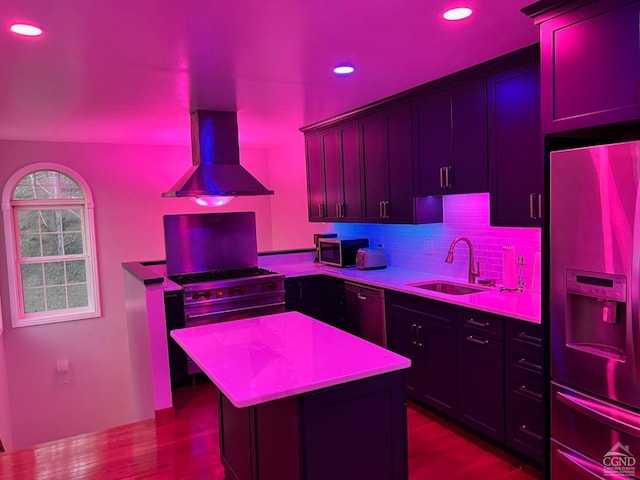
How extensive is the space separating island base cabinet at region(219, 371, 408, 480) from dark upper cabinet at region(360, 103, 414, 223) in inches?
88.2

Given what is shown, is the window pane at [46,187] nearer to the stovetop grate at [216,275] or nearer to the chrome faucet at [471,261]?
the stovetop grate at [216,275]

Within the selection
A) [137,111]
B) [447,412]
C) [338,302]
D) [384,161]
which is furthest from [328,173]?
[447,412]

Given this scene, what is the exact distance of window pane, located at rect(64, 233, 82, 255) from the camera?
19.7 ft

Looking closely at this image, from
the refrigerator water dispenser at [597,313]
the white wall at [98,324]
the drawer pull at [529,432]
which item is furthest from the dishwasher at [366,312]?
the white wall at [98,324]

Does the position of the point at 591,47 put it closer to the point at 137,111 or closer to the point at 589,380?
the point at 589,380

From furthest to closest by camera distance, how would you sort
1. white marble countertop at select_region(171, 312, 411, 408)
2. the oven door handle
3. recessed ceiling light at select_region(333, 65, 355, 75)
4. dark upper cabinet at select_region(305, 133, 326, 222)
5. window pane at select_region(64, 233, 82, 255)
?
window pane at select_region(64, 233, 82, 255) → dark upper cabinet at select_region(305, 133, 326, 222) → the oven door handle → recessed ceiling light at select_region(333, 65, 355, 75) → white marble countertop at select_region(171, 312, 411, 408)

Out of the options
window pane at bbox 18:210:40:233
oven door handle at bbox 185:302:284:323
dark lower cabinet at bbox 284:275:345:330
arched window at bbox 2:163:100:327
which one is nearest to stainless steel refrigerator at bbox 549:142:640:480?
dark lower cabinet at bbox 284:275:345:330

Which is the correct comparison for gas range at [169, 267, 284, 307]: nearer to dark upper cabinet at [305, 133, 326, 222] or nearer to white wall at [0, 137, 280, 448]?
dark upper cabinet at [305, 133, 326, 222]

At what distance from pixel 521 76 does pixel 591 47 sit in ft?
3.00

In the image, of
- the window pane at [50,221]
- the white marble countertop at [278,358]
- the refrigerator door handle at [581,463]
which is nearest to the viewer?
the white marble countertop at [278,358]

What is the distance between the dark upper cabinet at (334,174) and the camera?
4.72 meters

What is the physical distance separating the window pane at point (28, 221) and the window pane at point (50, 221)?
0.19 feet

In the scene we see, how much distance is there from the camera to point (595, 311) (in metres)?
2.06

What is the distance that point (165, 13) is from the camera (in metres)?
2.15
